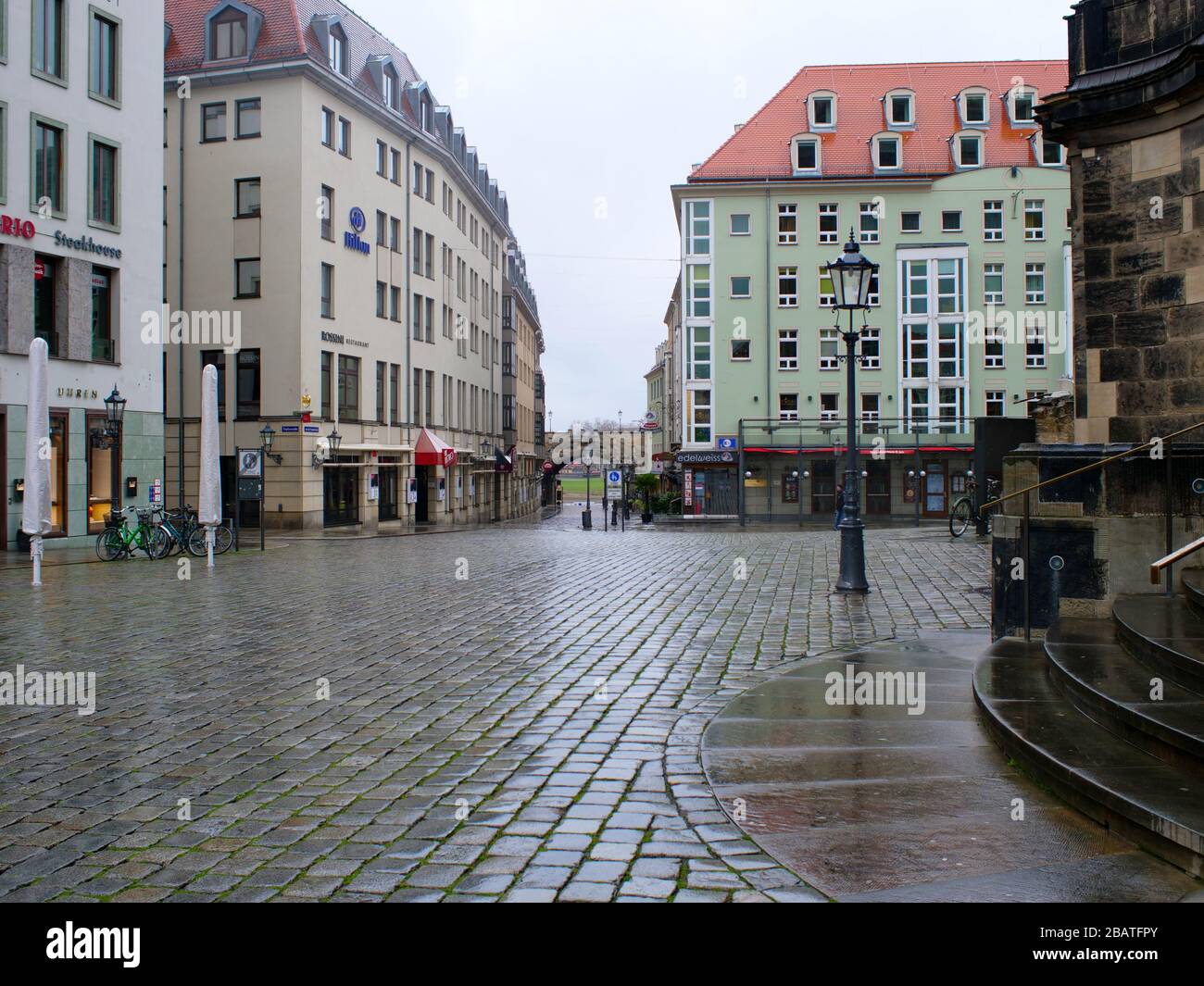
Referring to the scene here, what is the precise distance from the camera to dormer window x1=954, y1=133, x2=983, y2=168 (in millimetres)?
55500

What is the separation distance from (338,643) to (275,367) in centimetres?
2970

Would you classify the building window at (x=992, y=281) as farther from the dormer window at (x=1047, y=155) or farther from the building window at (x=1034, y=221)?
the dormer window at (x=1047, y=155)

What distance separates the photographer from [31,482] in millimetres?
17562

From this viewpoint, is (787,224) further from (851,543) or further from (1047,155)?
(851,543)

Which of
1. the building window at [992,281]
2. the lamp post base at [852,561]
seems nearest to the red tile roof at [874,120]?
the building window at [992,281]

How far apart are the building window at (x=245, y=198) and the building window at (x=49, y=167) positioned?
11.8 metres

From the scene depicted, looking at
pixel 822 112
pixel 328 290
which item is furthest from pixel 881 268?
pixel 328 290

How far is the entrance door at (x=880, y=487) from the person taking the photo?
51.9m

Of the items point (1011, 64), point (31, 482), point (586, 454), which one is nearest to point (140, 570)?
point (31, 482)

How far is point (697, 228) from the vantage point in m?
56.2

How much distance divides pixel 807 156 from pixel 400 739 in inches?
2121

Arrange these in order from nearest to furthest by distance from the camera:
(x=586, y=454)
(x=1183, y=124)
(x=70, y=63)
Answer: (x=1183, y=124), (x=70, y=63), (x=586, y=454)
